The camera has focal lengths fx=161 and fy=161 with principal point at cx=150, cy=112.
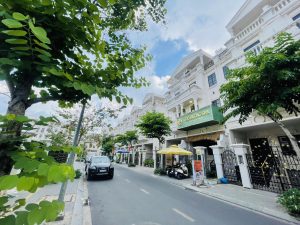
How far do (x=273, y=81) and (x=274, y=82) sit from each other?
8 cm

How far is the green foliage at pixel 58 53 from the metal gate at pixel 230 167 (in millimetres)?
10722

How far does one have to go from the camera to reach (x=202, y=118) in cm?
1366

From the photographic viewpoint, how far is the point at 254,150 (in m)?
13.2

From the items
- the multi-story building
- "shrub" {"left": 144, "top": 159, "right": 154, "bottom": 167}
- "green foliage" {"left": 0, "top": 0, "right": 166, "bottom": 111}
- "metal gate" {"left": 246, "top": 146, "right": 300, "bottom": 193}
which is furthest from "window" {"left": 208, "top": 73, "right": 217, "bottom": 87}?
"shrub" {"left": 144, "top": 159, "right": 154, "bottom": 167}

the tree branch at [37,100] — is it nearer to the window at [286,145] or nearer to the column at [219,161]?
the column at [219,161]

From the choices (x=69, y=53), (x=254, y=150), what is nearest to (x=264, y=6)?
(x=254, y=150)

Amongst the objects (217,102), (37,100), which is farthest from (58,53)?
(217,102)

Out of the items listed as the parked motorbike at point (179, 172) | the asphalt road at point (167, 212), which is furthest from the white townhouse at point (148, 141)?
the asphalt road at point (167, 212)

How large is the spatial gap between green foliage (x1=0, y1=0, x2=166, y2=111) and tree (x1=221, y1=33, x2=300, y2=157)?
18.3 ft

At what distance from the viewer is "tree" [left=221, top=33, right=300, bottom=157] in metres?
5.77

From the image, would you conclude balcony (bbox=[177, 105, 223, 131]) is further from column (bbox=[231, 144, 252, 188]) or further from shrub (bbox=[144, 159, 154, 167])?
shrub (bbox=[144, 159, 154, 167])

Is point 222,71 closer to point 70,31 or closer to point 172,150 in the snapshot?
point 172,150

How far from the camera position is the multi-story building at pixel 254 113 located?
10016 millimetres

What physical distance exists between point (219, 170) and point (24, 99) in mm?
12202
